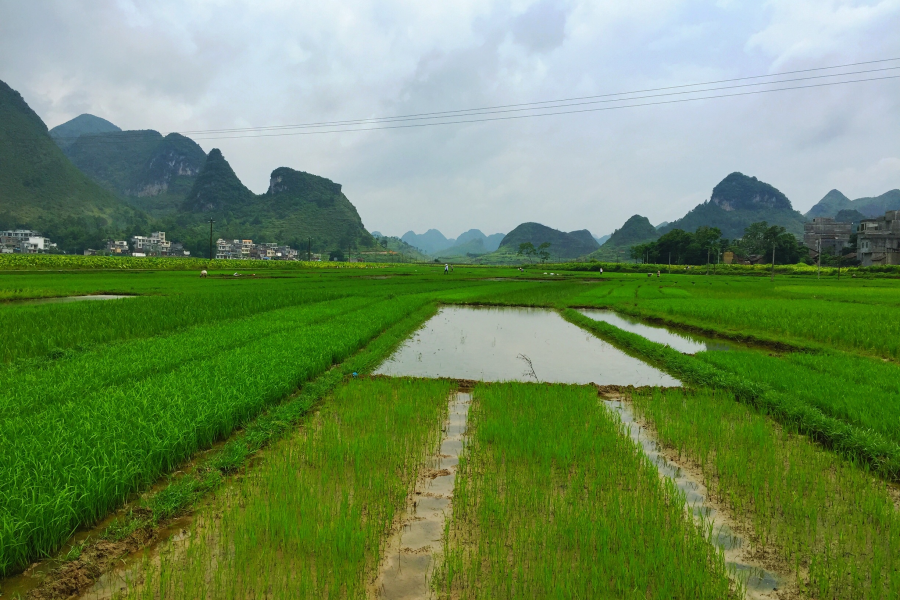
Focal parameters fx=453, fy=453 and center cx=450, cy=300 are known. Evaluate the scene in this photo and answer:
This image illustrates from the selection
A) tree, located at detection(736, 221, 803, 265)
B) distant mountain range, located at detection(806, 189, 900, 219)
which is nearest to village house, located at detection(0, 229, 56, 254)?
tree, located at detection(736, 221, 803, 265)

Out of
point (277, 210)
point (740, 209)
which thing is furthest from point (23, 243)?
point (740, 209)

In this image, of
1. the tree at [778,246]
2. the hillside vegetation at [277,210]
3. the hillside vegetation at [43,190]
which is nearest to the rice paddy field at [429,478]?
the tree at [778,246]

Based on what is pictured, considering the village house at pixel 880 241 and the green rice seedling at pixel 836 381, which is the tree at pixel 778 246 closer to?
the village house at pixel 880 241

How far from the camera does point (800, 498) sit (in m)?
3.75

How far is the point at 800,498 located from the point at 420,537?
3.16 metres

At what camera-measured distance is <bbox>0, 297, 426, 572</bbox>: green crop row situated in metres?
2.97

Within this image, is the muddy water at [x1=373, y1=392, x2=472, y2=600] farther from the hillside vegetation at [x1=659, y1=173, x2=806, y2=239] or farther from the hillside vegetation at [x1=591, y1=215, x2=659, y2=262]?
the hillside vegetation at [x1=659, y1=173, x2=806, y2=239]

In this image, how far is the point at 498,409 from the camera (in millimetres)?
6086

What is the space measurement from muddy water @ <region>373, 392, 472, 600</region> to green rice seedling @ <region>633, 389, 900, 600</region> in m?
2.26

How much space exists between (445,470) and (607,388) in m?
4.17

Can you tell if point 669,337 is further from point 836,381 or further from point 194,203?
point 194,203

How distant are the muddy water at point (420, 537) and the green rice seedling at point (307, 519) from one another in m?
0.10

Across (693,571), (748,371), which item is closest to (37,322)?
(693,571)

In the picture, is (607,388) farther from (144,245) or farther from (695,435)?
(144,245)
